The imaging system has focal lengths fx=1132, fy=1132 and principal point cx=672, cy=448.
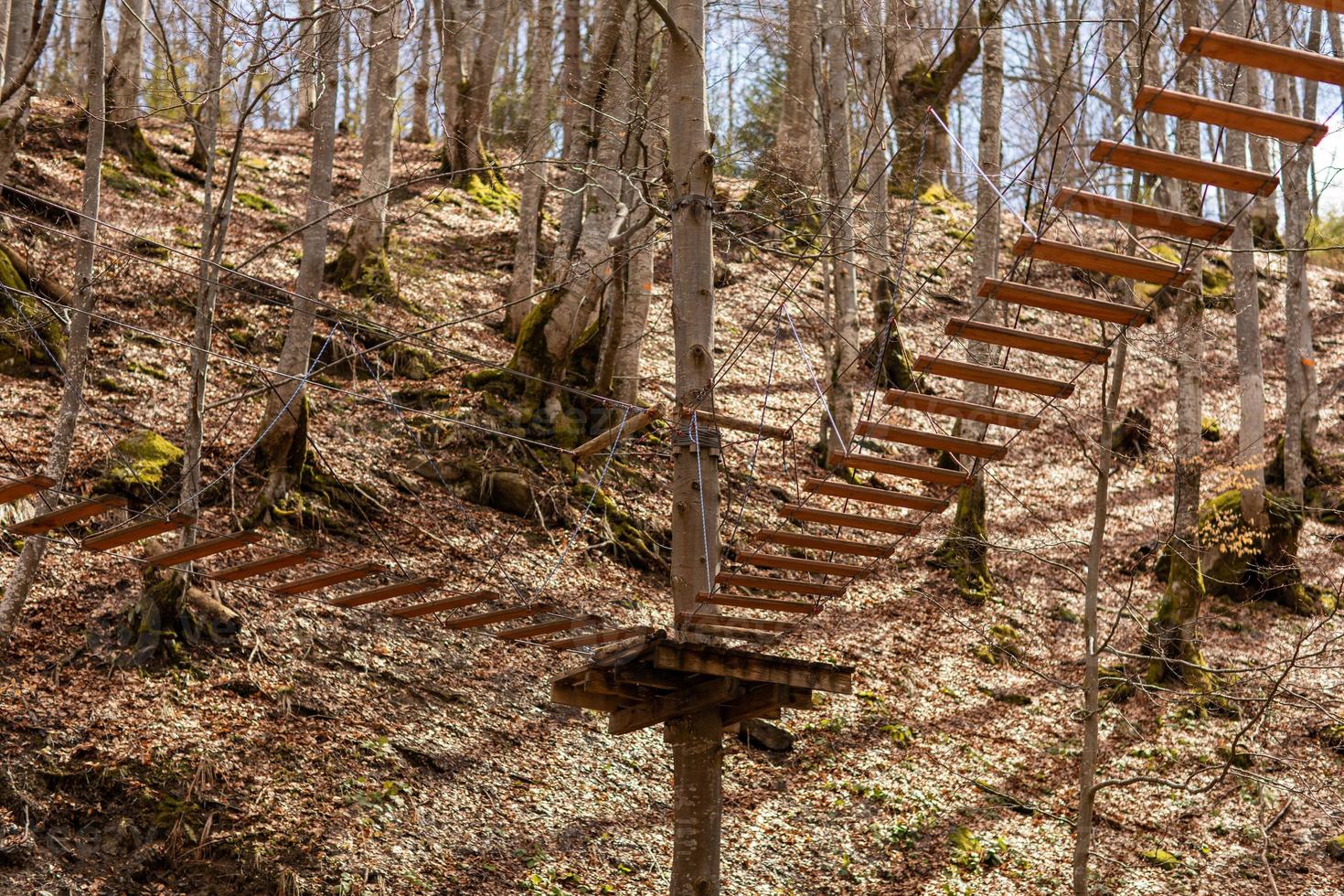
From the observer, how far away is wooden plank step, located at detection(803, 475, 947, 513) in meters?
5.50

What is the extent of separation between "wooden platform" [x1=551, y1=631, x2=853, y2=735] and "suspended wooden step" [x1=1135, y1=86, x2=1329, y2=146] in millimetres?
3107

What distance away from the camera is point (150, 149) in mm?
15617

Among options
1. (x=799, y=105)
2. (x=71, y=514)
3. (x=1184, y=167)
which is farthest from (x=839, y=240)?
(x=71, y=514)

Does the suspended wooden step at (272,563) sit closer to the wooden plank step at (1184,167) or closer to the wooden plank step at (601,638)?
the wooden plank step at (601,638)

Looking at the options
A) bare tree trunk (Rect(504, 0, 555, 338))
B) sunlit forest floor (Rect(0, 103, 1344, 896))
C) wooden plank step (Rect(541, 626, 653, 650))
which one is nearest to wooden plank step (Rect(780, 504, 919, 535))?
wooden plank step (Rect(541, 626, 653, 650))

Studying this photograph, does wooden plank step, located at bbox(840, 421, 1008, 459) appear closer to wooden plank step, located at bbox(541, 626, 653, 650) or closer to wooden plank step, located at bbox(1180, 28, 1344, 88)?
wooden plank step, located at bbox(541, 626, 653, 650)

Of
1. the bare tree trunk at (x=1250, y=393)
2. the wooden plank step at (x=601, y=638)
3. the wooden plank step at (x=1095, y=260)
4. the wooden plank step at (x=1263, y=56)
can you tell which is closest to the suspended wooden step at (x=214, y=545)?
the wooden plank step at (x=601, y=638)

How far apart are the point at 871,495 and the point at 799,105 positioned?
14664mm

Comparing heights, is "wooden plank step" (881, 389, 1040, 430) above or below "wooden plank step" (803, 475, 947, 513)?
above

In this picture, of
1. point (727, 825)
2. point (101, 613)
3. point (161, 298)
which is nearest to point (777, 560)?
point (727, 825)

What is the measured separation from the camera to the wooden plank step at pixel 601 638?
5.98 m

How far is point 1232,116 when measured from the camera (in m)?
4.04

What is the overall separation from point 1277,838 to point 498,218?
13.9m

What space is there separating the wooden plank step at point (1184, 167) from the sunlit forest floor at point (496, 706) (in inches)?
105
